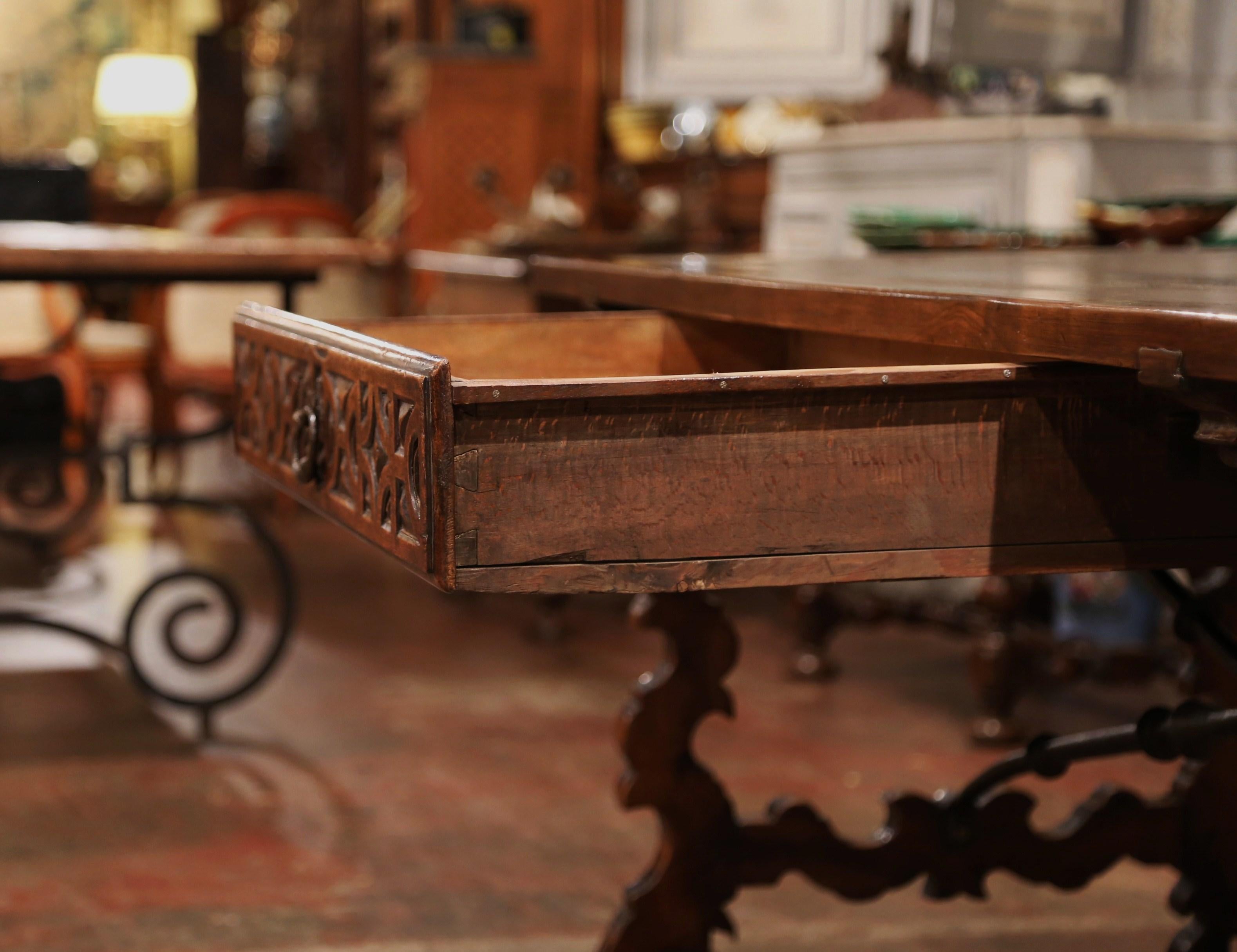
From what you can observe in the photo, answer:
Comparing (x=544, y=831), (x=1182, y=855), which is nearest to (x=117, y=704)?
(x=544, y=831)

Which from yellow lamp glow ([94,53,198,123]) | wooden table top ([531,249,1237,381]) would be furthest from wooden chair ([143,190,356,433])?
yellow lamp glow ([94,53,198,123])

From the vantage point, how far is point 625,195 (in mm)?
5031

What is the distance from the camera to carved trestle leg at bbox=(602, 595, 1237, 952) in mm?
1585

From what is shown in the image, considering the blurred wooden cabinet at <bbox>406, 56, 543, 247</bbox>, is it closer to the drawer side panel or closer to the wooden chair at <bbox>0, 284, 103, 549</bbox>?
the wooden chair at <bbox>0, 284, 103, 549</bbox>

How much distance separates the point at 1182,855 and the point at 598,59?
465 cm

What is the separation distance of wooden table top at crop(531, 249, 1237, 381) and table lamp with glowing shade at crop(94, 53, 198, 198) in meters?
9.26

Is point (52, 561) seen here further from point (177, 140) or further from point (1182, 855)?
point (177, 140)

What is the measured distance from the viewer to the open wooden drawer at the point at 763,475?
0.92 metres

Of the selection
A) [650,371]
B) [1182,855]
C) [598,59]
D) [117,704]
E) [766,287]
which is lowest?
[117,704]

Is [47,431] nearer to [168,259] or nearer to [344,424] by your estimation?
[168,259]

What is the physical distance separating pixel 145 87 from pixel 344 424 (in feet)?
32.7

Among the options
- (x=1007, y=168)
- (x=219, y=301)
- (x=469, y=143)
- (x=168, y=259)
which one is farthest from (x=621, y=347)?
(x=469, y=143)

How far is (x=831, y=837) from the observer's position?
5.49 ft

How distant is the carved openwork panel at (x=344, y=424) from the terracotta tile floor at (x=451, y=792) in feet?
2.91
